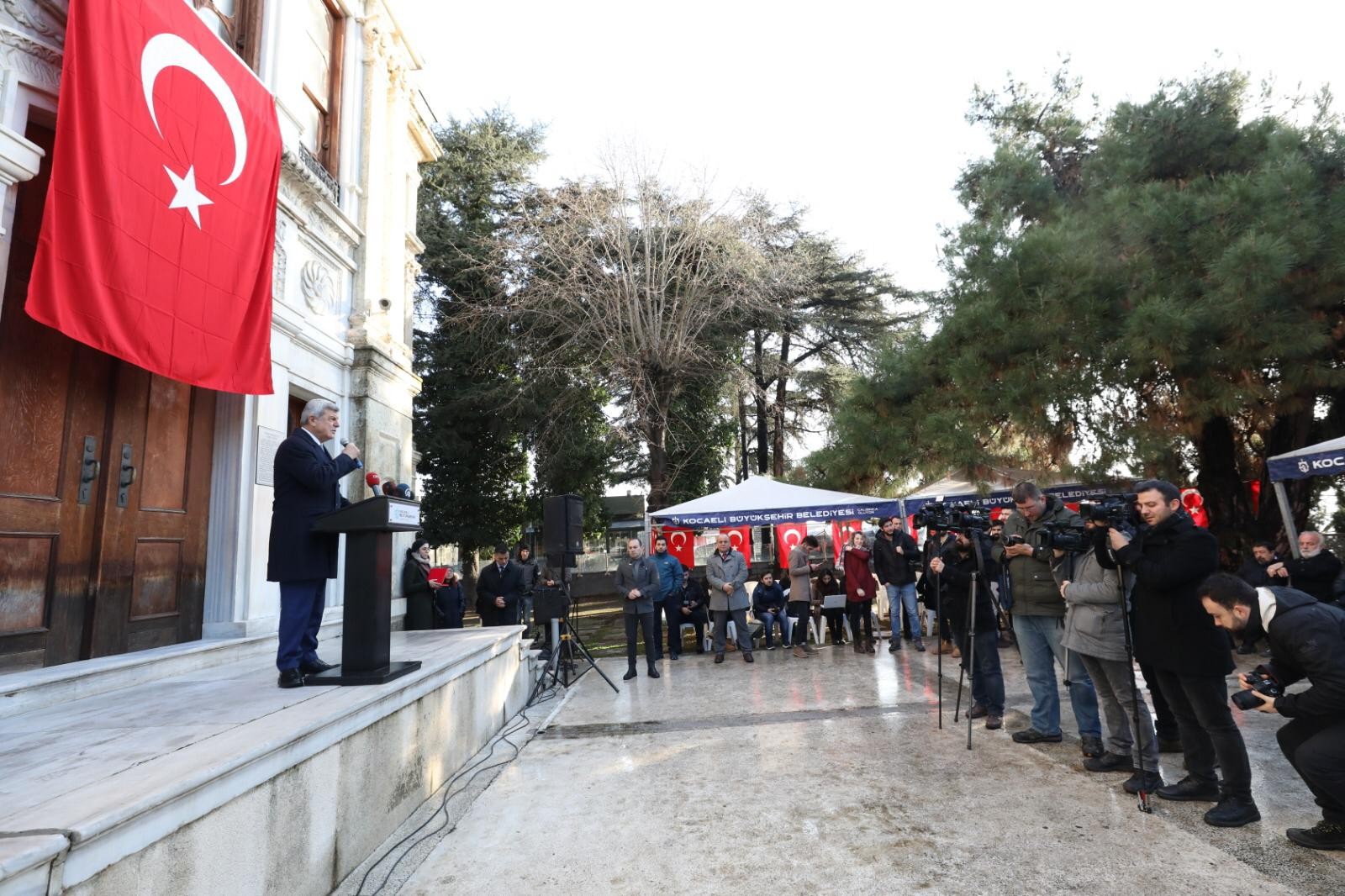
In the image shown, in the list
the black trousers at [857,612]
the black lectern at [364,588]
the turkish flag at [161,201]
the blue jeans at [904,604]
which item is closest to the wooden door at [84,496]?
the turkish flag at [161,201]

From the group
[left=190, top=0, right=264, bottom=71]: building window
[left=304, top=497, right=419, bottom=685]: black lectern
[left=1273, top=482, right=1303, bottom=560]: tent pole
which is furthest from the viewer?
[left=1273, top=482, right=1303, bottom=560]: tent pole

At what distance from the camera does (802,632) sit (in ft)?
33.4

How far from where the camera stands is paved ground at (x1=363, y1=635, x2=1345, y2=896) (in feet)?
9.79

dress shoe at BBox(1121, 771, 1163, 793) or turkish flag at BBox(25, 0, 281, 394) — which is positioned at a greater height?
turkish flag at BBox(25, 0, 281, 394)

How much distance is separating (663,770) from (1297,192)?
8645 mm

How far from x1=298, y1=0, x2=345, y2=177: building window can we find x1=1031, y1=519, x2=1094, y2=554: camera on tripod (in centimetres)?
871

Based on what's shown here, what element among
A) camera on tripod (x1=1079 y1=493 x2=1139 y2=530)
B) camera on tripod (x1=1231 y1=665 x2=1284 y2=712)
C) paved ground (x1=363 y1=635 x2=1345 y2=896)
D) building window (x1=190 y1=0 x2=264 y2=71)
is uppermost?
building window (x1=190 y1=0 x2=264 y2=71)

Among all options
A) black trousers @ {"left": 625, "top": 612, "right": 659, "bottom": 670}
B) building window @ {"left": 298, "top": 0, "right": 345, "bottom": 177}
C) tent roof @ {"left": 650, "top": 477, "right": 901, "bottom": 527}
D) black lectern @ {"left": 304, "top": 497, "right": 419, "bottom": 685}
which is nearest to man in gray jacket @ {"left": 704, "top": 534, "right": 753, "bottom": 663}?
tent roof @ {"left": 650, "top": 477, "right": 901, "bottom": 527}

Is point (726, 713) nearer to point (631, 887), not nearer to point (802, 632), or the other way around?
point (631, 887)

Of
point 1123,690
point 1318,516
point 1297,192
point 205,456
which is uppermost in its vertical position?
point 1297,192

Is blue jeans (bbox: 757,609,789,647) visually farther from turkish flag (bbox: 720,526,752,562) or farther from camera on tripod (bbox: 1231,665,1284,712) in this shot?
camera on tripod (bbox: 1231,665,1284,712)

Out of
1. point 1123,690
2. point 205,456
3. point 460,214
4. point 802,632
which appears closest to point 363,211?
point 205,456

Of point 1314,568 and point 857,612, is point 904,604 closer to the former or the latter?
point 857,612

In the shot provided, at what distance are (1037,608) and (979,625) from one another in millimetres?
860
